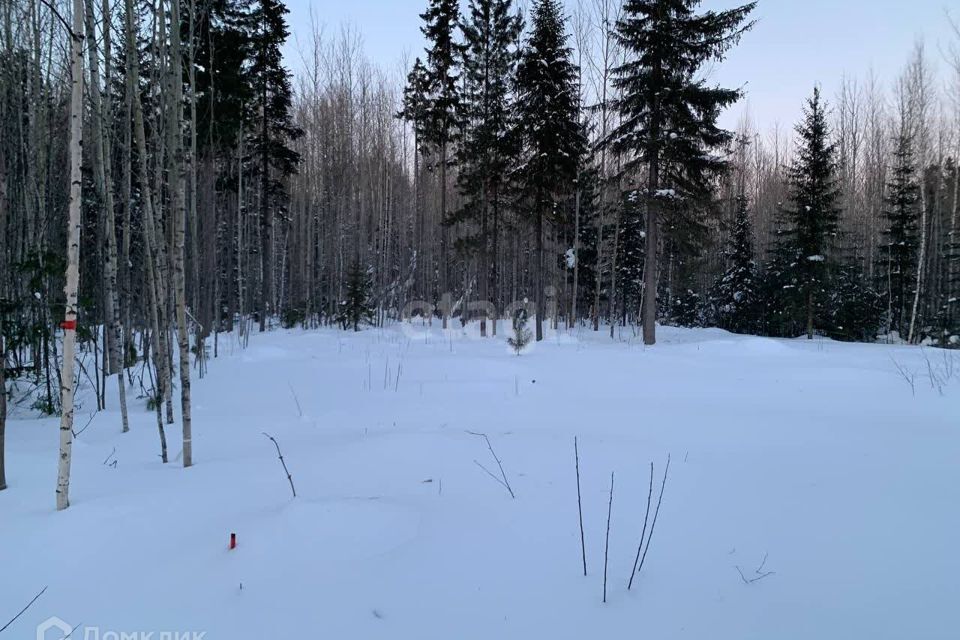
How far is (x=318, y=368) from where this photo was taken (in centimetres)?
829

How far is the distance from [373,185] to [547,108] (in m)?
13.8

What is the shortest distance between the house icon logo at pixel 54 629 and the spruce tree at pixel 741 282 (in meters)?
27.7

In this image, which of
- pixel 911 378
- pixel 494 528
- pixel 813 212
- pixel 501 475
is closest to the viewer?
pixel 494 528

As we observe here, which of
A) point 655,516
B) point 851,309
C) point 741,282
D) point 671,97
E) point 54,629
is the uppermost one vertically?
point 671,97

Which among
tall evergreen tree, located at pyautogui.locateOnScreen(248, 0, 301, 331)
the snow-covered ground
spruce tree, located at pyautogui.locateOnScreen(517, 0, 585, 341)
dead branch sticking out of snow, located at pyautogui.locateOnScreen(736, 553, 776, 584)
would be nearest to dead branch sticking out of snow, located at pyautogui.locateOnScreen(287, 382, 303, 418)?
the snow-covered ground

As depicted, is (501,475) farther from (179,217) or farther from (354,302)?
(354,302)

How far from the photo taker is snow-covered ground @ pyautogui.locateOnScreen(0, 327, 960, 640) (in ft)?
5.65

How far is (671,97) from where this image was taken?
1234 centimetres

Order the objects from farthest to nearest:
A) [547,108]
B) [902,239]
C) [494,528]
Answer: [902,239] → [547,108] → [494,528]

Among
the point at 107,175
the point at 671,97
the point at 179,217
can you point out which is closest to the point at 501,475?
the point at 179,217

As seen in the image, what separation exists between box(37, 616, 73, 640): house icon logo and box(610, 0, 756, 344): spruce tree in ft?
45.1

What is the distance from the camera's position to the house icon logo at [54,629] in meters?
1.66

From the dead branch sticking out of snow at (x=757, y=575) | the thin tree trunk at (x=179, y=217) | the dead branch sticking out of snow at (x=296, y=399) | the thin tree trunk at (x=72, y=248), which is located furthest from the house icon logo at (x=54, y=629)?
the dead branch sticking out of snow at (x=296, y=399)

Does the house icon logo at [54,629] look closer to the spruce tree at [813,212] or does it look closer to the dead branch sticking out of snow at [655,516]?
the dead branch sticking out of snow at [655,516]
